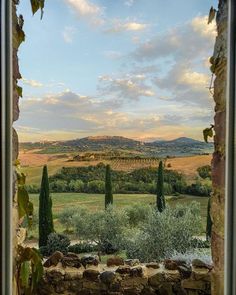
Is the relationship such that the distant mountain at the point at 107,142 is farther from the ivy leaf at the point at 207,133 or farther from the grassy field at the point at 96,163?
the ivy leaf at the point at 207,133

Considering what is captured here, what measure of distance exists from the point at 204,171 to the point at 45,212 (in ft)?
2.92

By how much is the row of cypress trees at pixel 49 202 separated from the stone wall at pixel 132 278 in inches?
8.2

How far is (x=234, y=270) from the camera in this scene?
140cm

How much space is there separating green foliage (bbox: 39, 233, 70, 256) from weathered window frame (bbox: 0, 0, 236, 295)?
569 mm

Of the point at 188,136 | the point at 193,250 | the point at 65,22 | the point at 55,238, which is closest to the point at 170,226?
the point at 193,250

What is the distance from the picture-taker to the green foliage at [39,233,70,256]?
192 cm

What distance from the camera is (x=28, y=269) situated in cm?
167

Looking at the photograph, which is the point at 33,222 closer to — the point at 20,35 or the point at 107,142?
the point at 107,142

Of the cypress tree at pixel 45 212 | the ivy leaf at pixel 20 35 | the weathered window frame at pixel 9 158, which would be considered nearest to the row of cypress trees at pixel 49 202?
the cypress tree at pixel 45 212

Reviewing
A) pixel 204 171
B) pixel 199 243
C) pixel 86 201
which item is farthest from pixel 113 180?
pixel 199 243

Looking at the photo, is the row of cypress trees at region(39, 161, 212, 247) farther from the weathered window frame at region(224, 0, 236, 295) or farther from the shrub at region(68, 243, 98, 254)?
the weathered window frame at region(224, 0, 236, 295)

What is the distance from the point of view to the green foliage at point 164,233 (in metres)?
2.00

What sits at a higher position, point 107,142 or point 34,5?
point 34,5

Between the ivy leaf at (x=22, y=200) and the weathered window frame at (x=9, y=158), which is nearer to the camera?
the weathered window frame at (x=9, y=158)
